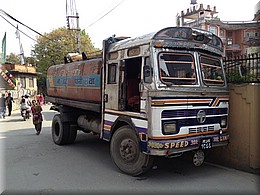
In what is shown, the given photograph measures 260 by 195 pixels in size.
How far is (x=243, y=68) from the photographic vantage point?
5.99m

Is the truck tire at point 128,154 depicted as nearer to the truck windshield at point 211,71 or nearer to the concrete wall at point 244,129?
the truck windshield at point 211,71

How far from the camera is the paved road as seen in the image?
15.2 ft

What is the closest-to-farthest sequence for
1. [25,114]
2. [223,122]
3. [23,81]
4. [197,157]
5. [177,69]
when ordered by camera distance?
[177,69]
[197,157]
[223,122]
[25,114]
[23,81]

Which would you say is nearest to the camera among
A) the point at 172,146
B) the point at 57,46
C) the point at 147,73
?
the point at 172,146

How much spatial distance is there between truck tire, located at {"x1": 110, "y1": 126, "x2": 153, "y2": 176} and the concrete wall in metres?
2.01

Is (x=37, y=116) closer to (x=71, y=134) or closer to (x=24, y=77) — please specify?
(x=71, y=134)

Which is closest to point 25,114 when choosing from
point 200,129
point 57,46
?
point 200,129

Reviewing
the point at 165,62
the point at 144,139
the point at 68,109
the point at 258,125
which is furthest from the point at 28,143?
the point at 258,125

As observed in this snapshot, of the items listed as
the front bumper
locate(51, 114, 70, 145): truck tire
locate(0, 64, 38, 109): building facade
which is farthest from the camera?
locate(0, 64, 38, 109): building facade

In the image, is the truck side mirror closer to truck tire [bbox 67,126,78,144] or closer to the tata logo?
the tata logo

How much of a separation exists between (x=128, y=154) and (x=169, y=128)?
114 cm

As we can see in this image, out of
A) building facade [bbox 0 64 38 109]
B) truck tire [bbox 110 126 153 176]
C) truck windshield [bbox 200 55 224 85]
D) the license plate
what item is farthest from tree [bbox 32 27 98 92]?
the license plate

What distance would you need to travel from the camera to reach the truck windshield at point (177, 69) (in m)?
4.68

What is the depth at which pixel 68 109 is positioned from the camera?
8656 mm
